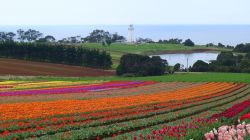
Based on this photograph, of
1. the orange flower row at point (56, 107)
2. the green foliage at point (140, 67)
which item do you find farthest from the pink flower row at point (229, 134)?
the green foliage at point (140, 67)

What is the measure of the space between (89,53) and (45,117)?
Result: 235ft

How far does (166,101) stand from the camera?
30.8 metres

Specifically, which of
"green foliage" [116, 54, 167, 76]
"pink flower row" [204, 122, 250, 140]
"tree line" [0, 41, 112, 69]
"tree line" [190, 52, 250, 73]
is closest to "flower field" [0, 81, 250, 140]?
"pink flower row" [204, 122, 250, 140]

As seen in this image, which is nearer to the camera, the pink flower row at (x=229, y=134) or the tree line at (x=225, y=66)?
the pink flower row at (x=229, y=134)

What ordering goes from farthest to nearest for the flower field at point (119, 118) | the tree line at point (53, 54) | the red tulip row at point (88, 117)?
the tree line at point (53, 54), the red tulip row at point (88, 117), the flower field at point (119, 118)

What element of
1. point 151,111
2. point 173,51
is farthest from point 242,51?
point 151,111

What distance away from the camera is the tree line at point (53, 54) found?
93.1 meters

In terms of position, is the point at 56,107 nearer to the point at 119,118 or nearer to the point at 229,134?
the point at 119,118

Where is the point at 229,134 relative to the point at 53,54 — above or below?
above

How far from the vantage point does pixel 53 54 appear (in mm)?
94562

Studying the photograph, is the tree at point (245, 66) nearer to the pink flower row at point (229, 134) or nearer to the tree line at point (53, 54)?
the tree line at point (53, 54)

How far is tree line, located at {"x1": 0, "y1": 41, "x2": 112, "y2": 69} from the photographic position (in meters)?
93.1

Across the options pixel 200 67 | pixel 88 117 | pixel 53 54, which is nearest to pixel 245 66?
pixel 200 67

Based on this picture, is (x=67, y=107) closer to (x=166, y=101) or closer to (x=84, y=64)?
(x=166, y=101)
